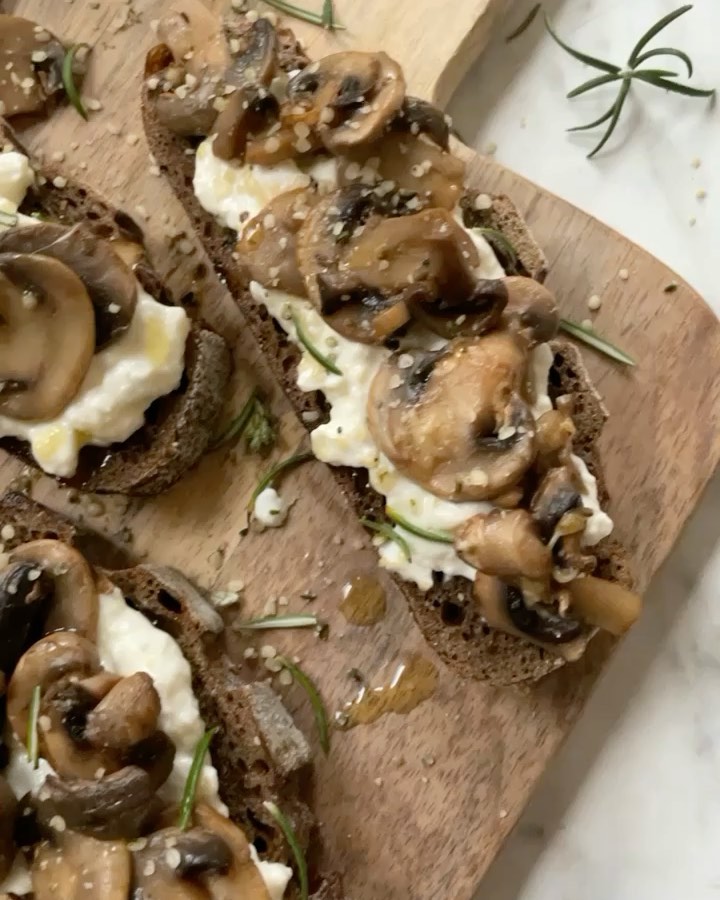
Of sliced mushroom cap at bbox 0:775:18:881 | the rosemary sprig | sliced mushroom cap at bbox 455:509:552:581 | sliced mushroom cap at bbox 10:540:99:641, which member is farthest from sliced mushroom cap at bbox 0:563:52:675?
the rosemary sprig

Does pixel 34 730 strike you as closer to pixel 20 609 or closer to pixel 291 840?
pixel 20 609

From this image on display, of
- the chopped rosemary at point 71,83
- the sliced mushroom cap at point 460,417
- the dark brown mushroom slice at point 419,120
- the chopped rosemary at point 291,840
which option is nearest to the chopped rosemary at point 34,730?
the chopped rosemary at point 291,840

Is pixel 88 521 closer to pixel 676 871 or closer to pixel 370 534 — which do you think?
pixel 370 534

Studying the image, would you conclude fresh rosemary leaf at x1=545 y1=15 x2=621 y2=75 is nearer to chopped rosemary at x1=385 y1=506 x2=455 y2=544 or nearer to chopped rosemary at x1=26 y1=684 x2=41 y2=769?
chopped rosemary at x1=385 y1=506 x2=455 y2=544

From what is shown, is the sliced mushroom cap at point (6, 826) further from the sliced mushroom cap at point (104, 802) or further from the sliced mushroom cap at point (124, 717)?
the sliced mushroom cap at point (124, 717)

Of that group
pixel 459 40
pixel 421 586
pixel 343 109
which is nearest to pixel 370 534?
pixel 421 586
